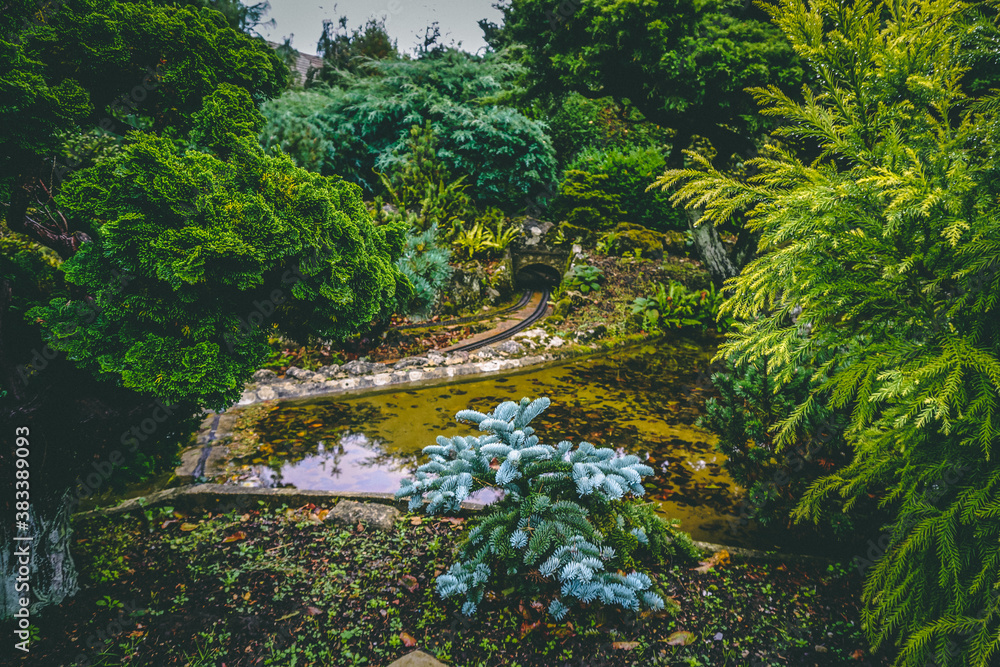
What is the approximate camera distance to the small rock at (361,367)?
6.46 metres

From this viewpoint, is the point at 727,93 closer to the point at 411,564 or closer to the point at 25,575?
the point at 411,564

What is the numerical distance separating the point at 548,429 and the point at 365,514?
230 centimetres

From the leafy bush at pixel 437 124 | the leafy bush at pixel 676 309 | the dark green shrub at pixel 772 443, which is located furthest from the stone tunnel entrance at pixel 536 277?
the dark green shrub at pixel 772 443

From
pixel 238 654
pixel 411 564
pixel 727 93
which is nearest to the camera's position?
pixel 238 654

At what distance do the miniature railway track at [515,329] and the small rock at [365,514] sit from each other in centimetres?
415

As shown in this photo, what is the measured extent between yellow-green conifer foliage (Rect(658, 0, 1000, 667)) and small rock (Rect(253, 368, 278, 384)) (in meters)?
5.73

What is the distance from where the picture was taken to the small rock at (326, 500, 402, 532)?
321 centimetres

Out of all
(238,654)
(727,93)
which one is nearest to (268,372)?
(238,654)

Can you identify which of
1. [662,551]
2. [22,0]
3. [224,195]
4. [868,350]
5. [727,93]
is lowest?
[662,551]

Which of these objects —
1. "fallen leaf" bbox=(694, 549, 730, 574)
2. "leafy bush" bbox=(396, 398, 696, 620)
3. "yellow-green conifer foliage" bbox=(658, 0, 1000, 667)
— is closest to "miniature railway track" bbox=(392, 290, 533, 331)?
"leafy bush" bbox=(396, 398, 696, 620)

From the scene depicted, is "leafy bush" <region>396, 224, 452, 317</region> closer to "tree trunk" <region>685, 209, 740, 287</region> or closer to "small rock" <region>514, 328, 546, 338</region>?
"small rock" <region>514, 328, 546, 338</region>

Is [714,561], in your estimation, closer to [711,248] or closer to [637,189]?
[711,248]

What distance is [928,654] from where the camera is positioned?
6.19 feet

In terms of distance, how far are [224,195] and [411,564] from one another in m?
2.26
